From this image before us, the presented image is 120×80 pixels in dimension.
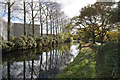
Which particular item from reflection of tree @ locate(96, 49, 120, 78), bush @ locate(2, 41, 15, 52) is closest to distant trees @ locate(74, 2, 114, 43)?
reflection of tree @ locate(96, 49, 120, 78)

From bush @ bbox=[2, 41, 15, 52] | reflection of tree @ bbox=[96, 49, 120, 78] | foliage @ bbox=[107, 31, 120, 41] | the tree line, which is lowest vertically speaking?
reflection of tree @ bbox=[96, 49, 120, 78]

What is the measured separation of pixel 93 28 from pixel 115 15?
7140mm

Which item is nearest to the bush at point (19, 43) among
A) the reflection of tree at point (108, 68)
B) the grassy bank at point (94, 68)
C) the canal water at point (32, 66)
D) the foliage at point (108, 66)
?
the canal water at point (32, 66)

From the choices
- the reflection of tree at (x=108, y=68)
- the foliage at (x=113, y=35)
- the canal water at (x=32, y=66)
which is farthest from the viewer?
the foliage at (x=113, y=35)

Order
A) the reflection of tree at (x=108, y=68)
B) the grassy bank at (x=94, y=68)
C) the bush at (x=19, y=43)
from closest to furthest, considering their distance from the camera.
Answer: the reflection of tree at (x=108, y=68) < the grassy bank at (x=94, y=68) < the bush at (x=19, y=43)

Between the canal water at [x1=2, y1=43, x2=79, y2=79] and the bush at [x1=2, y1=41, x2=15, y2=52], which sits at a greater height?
the bush at [x1=2, y1=41, x2=15, y2=52]

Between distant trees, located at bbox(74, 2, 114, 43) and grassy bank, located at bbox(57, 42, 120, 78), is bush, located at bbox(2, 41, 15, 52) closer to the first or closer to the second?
grassy bank, located at bbox(57, 42, 120, 78)

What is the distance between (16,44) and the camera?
10.1 meters

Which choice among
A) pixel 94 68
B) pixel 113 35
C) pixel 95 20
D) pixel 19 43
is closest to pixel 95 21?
pixel 95 20

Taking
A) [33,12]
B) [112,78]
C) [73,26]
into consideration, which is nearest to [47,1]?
[33,12]

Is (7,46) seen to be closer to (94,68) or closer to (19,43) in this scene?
(19,43)

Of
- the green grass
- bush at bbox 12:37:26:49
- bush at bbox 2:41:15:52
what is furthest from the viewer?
bush at bbox 12:37:26:49

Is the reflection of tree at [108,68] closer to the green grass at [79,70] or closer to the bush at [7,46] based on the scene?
the green grass at [79,70]

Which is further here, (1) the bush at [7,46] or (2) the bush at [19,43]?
(2) the bush at [19,43]
